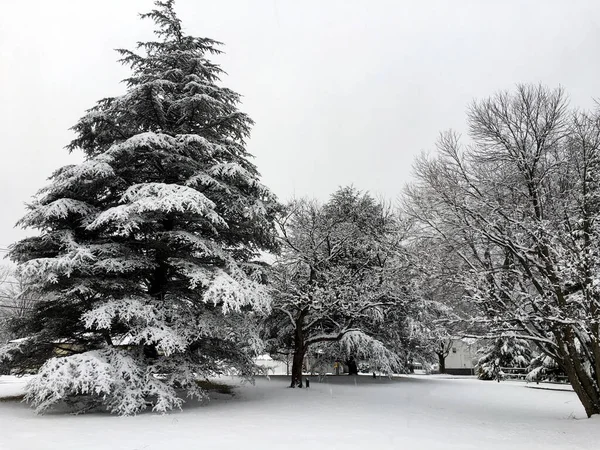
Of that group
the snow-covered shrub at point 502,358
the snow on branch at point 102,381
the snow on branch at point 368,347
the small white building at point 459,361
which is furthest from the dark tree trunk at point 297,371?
the small white building at point 459,361

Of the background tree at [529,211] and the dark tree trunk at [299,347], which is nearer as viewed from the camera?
the background tree at [529,211]

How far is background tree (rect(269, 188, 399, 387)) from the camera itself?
16234 millimetres

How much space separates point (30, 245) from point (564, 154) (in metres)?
12.9

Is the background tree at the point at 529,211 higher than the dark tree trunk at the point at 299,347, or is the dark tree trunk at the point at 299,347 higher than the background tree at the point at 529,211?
the background tree at the point at 529,211

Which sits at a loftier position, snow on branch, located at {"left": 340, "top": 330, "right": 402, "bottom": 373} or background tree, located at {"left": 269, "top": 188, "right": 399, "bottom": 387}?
background tree, located at {"left": 269, "top": 188, "right": 399, "bottom": 387}

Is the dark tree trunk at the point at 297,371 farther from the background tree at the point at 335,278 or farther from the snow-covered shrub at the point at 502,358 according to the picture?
the snow-covered shrub at the point at 502,358

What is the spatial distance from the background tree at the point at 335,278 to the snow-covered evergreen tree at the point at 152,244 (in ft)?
10.9

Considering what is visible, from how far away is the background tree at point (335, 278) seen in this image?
1623 cm

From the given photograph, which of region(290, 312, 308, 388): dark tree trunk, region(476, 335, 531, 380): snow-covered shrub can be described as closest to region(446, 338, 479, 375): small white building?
region(476, 335, 531, 380): snow-covered shrub

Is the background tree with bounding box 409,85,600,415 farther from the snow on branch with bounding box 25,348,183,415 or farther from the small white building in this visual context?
the small white building

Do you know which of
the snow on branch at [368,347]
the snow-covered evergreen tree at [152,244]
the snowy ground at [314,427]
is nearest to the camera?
the snowy ground at [314,427]

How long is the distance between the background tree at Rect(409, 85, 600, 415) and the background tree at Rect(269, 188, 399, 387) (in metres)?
4.99

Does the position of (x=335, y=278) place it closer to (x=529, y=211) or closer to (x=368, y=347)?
(x=368, y=347)

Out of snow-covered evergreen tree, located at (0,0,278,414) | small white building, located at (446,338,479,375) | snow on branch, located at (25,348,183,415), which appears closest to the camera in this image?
snow on branch, located at (25,348,183,415)
